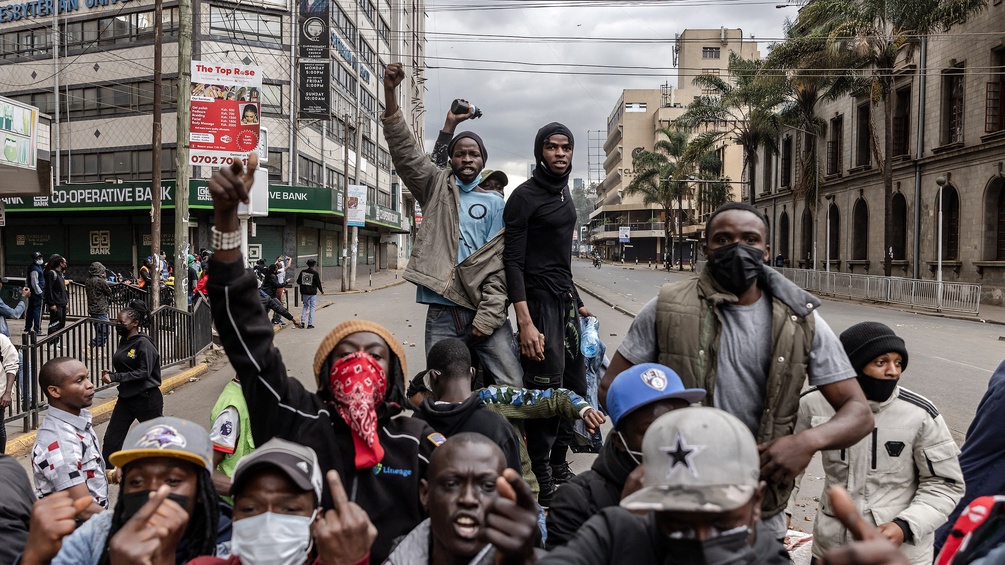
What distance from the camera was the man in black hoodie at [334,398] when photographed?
2463 millimetres

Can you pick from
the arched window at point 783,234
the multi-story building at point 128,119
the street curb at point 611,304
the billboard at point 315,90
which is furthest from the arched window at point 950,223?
the multi-story building at point 128,119

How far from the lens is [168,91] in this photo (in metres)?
34.3

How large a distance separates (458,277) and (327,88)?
26441 mm

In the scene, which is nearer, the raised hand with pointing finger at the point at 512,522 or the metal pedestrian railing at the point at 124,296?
the raised hand with pointing finger at the point at 512,522

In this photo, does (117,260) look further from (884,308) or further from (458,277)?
(458,277)

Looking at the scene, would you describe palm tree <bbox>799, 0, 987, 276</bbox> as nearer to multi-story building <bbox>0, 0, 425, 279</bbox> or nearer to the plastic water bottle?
multi-story building <bbox>0, 0, 425, 279</bbox>

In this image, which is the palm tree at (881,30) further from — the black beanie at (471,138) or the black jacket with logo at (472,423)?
the black jacket with logo at (472,423)

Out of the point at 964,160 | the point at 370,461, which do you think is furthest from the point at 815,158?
the point at 370,461

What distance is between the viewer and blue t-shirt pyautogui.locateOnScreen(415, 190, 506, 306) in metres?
4.54

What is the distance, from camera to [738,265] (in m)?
2.63

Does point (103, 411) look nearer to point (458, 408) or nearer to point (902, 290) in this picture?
point (458, 408)

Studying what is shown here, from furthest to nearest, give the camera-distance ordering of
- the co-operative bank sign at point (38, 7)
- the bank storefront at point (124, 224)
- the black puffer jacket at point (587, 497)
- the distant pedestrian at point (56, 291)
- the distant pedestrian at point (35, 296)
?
the co-operative bank sign at point (38, 7), the bank storefront at point (124, 224), the distant pedestrian at point (35, 296), the distant pedestrian at point (56, 291), the black puffer jacket at point (587, 497)

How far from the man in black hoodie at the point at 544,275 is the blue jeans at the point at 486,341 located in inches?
3.6

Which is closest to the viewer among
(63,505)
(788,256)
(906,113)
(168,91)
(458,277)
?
(63,505)
